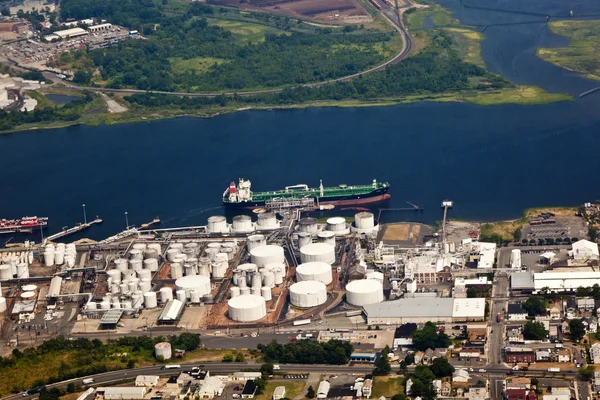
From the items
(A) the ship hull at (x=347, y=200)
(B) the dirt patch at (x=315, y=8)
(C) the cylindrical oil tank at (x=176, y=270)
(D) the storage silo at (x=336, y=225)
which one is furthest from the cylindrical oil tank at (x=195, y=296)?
(B) the dirt patch at (x=315, y=8)

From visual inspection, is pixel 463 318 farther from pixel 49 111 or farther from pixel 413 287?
pixel 49 111

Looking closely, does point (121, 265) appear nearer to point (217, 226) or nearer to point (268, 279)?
point (217, 226)

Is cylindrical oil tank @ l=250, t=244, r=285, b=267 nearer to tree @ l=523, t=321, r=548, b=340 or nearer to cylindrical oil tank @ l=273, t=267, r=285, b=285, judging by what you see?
cylindrical oil tank @ l=273, t=267, r=285, b=285

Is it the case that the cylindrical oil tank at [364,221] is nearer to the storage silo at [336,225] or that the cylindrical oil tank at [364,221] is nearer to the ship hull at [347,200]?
the storage silo at [336,225]

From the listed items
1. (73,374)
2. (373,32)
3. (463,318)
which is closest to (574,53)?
(373,32)

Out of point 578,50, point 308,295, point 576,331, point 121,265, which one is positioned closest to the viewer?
point 576,331

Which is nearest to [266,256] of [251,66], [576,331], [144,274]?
[144,274]

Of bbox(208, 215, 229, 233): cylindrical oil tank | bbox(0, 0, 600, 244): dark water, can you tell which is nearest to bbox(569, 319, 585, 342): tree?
bbox(0, 0, 600, 244): dark water

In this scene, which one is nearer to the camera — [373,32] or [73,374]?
[73,374]
